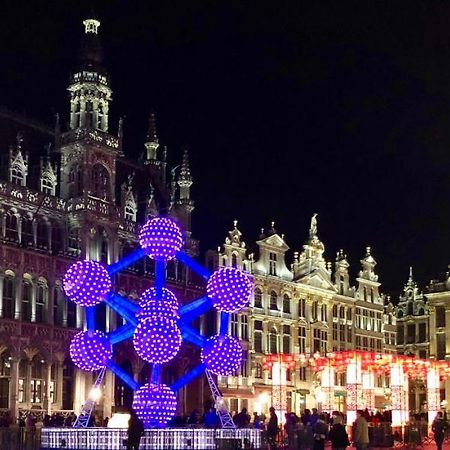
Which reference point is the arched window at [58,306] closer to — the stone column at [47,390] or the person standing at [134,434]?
the stone column at [47,390]

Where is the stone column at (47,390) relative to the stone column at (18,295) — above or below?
below

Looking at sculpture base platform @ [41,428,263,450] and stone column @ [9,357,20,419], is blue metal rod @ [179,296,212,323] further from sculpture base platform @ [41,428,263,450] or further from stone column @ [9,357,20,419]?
stone column @ [9,357,20,419]

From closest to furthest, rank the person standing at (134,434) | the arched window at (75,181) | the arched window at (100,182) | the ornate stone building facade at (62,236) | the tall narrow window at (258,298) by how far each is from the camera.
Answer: the person standing at (134,434)
the ornate stone building facade at (62,236)
the arched window at (75,181)
the arched window at (100,182)
the tall narrow window at (258,298)

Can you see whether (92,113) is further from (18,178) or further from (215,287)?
(215,287)

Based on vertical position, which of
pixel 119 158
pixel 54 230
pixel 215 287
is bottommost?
pixel 215 287

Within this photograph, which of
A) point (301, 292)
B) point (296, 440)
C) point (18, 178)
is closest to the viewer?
point (296, 440)

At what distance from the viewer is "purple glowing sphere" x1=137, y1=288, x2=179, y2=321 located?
84.7 feet

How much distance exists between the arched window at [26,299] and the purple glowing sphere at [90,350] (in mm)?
16941

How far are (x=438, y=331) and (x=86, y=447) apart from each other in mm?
54660

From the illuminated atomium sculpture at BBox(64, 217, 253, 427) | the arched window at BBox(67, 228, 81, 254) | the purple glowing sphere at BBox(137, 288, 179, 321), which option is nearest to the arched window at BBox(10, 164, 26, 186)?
the arched window at BBox(67, 228, 81, 254)

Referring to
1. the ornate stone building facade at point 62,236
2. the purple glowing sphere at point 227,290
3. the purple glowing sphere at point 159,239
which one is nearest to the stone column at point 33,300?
the ornate stone building facade at point 62,236

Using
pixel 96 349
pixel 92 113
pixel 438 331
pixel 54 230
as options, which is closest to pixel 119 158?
pixel 92 113

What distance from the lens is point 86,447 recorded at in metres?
25.1

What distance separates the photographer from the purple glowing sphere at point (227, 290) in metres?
27.5
